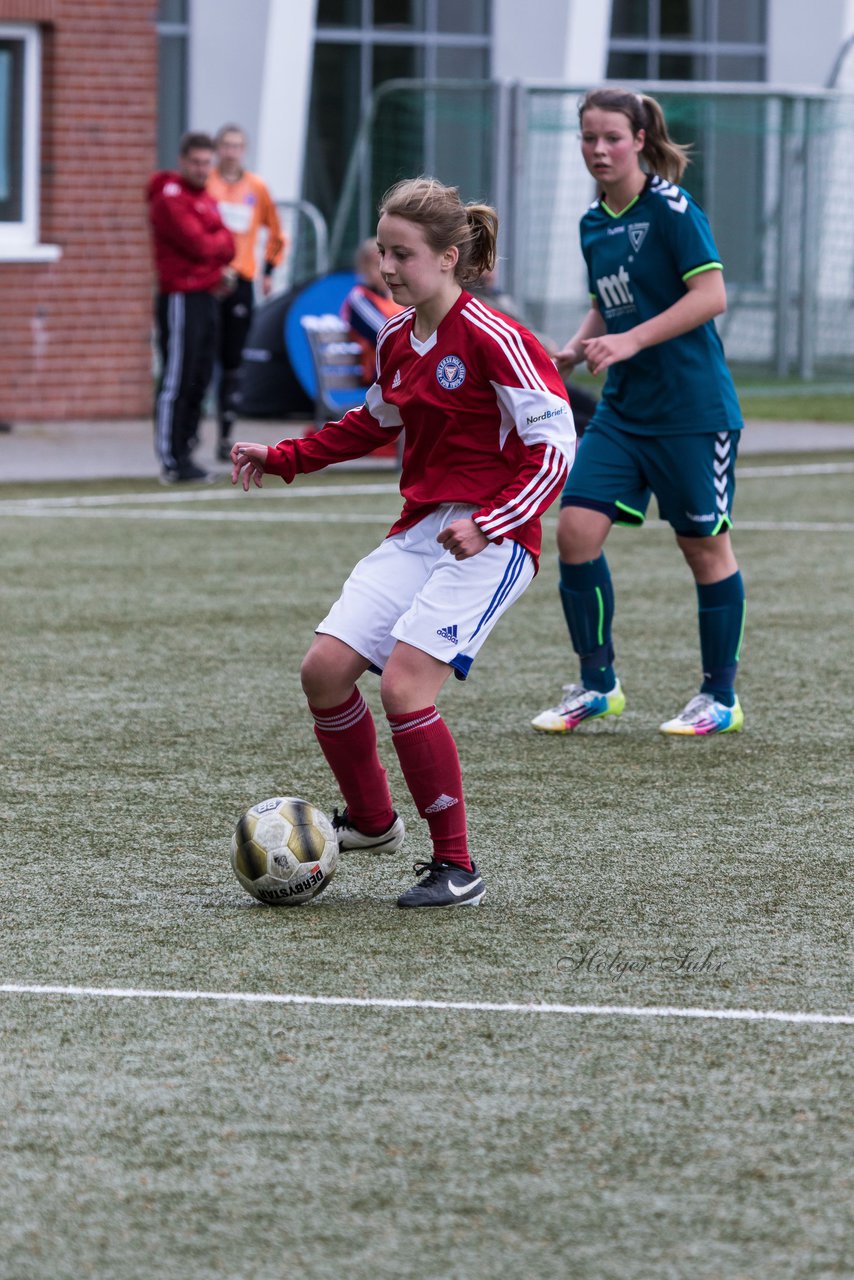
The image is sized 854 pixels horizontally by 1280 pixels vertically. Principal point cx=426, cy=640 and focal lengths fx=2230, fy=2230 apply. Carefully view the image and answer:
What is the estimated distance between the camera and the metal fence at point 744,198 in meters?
20.3

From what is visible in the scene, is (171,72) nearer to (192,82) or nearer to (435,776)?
(192,82)

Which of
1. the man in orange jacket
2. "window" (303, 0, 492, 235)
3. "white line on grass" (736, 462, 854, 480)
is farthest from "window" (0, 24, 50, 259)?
"window" (303, 0, 492, 235)

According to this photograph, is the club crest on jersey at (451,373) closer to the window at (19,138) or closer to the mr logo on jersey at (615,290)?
the mr logo on jersey at (615,290)

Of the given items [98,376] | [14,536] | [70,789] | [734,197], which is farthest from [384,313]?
[70,789]

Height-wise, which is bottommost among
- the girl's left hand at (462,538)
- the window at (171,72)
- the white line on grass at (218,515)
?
the white line on grass at (218,515)

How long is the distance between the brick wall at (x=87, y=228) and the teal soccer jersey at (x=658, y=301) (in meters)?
10.8

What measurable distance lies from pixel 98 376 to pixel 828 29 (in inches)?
500

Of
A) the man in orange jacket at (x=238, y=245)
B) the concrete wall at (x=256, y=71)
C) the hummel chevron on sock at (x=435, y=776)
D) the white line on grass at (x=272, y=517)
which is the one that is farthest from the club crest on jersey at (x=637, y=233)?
the concrete wall at (x=256, y=71)

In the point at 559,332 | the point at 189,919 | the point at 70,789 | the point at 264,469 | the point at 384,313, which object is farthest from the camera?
the point at 559,332

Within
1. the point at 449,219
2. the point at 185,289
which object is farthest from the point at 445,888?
the point at 185,289

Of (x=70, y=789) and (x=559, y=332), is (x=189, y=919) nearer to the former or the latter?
(x=70, y=789)

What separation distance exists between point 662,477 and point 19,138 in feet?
37.1

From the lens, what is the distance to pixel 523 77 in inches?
999

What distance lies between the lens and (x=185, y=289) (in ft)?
45.0
